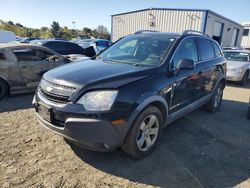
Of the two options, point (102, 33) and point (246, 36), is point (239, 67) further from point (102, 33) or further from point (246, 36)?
point (102, 33)

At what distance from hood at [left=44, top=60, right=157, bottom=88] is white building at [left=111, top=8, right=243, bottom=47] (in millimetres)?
17380

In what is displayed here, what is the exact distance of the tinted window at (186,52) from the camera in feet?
12.4

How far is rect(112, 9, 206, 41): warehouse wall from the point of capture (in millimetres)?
21109

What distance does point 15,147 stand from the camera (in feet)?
11.5

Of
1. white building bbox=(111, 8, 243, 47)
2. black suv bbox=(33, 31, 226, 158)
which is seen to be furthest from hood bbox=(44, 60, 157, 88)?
white building bbox=(111, 8, 243, 47)

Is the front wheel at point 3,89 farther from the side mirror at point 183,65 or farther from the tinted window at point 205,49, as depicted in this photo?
the tinted window at point 205,49

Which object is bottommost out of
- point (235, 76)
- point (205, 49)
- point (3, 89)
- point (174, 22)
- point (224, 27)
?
point (235, 76)

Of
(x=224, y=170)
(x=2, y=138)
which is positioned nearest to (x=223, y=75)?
(x=224, y=170)

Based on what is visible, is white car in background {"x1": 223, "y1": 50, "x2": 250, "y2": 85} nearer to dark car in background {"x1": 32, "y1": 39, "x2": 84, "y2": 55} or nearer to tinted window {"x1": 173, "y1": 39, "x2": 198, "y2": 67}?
tinted window {"x1": 173, "y1": 39, "x2": 198, "y2": 67}

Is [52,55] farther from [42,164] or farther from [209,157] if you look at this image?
[209,157]

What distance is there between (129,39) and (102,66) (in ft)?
4.43

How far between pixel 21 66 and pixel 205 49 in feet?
15.3

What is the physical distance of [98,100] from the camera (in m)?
2.72

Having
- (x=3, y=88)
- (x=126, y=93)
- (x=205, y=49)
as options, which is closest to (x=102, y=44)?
(x=3, y=88)
